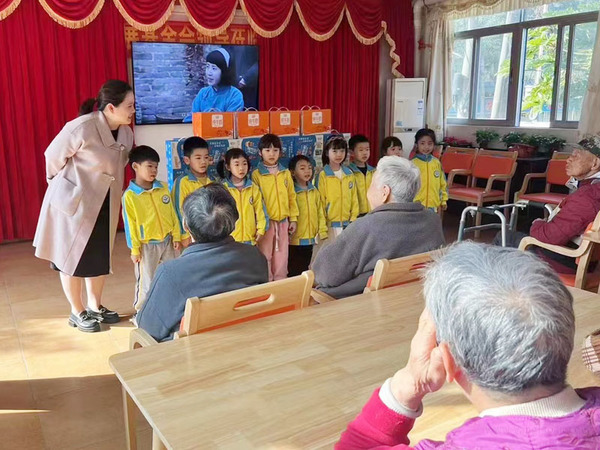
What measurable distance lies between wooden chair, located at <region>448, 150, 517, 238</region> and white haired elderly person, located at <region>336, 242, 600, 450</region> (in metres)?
5.38

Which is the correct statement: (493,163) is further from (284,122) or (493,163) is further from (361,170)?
(284,122)

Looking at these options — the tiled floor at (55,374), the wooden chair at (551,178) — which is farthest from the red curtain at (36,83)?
the wooden chair at (551,178)

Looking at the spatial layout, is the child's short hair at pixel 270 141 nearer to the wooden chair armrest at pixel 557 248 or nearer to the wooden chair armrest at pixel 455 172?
the wooden chair armrest at pixel 557 248

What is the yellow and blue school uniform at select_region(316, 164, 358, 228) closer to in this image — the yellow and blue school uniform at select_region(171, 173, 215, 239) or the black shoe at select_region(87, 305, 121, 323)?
the yellow and blue school uniform at select_region(171, 173, 215, 239)

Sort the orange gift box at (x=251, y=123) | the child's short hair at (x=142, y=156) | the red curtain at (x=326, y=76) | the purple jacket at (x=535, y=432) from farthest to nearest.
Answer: the red curtain at (x=326, y=76) < the orange gift box at (x=251, y=123) < the child's short hair at (x=142, y=156) < the purple jacket at (x=535, y=432)

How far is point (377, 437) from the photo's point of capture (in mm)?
916

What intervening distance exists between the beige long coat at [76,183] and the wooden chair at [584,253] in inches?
92.2

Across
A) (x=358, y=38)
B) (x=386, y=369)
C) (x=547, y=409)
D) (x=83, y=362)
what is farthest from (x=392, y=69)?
(x=547, y=409)

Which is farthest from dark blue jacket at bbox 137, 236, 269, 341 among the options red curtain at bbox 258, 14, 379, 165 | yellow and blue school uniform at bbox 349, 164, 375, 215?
red curtain at bbox 258, 14, 379, 165

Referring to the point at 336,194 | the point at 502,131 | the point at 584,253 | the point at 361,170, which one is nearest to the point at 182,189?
the point at 336,194

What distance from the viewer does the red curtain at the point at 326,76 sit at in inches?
274

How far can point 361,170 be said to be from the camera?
4.37 metres

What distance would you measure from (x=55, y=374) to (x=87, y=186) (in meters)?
1.02

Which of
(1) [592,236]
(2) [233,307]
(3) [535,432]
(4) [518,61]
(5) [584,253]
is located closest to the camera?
(3) [535,432]
